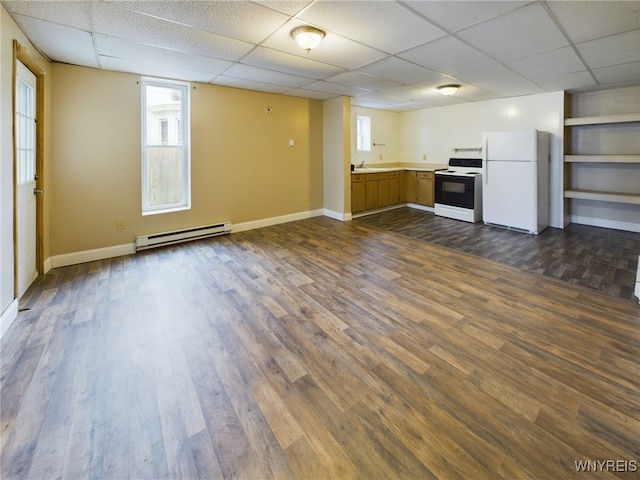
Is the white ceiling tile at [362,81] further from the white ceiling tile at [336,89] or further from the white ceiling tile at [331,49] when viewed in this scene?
the white ceiling tile at [331,49]

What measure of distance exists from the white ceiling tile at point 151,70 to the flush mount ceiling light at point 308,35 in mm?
1958

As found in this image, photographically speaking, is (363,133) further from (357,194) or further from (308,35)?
(308,35)

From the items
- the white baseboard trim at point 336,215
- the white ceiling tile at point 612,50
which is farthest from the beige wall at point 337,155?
the white ceiling tile at point 612,50

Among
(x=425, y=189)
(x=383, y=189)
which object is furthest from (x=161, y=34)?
(x=425, y=189)

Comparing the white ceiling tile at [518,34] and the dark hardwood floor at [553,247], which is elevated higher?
the white ceiling tile at [518,34]

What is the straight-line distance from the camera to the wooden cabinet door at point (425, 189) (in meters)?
6.89

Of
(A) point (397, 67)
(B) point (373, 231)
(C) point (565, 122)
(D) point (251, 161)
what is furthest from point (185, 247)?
(C) point (565, 122)

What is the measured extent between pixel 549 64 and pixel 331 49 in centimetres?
274

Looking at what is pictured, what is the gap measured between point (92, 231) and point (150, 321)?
2.36 metres

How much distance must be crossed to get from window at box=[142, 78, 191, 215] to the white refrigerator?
503cm

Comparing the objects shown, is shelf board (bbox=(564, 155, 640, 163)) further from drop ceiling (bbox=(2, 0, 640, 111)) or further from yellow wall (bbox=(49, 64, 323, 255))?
yellow wall (bbox=(49, 64, 323, 255))

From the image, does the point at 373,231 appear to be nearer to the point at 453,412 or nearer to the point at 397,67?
the point at 397,67

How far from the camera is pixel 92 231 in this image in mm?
4133

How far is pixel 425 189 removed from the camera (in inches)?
278
